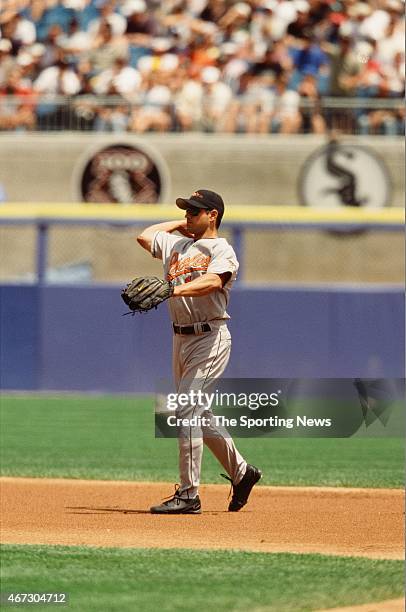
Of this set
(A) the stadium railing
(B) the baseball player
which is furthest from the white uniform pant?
(A) the stadium railing

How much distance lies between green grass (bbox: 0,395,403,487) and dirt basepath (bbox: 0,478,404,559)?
0.59m

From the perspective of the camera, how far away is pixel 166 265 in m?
6.36

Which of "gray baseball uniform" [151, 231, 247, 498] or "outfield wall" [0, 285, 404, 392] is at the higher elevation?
"gray baseball uniform" [151, 231, 247, 498]

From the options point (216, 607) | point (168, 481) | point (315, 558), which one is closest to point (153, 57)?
point (168, 481)

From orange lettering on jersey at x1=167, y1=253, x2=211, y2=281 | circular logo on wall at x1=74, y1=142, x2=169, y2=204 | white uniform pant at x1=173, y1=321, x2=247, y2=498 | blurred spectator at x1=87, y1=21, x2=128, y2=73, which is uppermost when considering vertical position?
blurred spectator at x1=87, y1=21, x2=128, y2=73

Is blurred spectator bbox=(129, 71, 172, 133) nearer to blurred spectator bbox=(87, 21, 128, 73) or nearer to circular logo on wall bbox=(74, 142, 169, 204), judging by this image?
circular logo on wall bbox=(74, 142, 169, 204)

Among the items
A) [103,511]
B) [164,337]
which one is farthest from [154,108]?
[103,511]

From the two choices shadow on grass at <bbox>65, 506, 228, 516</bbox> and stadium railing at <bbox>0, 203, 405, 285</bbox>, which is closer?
shadow on grass at <bbox>65, 506, 228, 516</bbox>

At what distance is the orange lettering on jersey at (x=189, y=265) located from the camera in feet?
20.3

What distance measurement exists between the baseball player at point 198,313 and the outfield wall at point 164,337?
8.31m

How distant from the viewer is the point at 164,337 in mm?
14969

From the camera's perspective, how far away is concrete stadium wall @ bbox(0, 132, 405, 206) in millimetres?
16844

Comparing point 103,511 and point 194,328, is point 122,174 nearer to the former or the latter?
point 103,511

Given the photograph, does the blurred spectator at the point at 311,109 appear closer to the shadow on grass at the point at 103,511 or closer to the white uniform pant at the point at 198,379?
the shadow on grass at the point at 103,511
